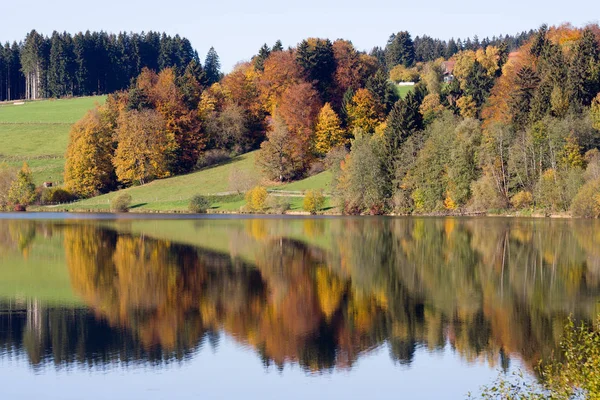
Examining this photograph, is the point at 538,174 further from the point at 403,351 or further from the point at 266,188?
the point at 403,351

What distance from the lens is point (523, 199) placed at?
7319 centimetres

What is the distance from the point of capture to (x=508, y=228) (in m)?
58.6

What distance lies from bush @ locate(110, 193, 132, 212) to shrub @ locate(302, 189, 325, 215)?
20.3 m

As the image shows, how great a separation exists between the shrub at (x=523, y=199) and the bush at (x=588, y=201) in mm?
5410

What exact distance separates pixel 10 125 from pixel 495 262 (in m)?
106

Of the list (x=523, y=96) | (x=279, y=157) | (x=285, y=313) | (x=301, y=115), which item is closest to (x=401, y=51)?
(x=301, y=115)

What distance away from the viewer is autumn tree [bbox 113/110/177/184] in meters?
101

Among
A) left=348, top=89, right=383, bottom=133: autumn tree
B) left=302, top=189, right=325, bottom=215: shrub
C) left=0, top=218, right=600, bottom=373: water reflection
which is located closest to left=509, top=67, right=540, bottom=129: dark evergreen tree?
left=302, top=189, right=325, bottom=215: shrub

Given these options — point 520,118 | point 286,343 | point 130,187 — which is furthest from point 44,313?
point 130,187

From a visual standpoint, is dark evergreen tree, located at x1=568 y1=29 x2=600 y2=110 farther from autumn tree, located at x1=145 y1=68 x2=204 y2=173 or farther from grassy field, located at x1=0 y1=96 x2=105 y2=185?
grassy field, located at x1=0 y1=96 x2=105 y2=185

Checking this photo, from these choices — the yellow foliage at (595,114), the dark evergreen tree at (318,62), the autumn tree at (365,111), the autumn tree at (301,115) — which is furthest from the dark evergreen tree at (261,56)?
the yellow foliage at (595,114)

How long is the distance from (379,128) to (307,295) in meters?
66.4

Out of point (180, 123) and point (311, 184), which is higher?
point (180, 123)

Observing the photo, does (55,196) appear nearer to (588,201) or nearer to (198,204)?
(198,204)
